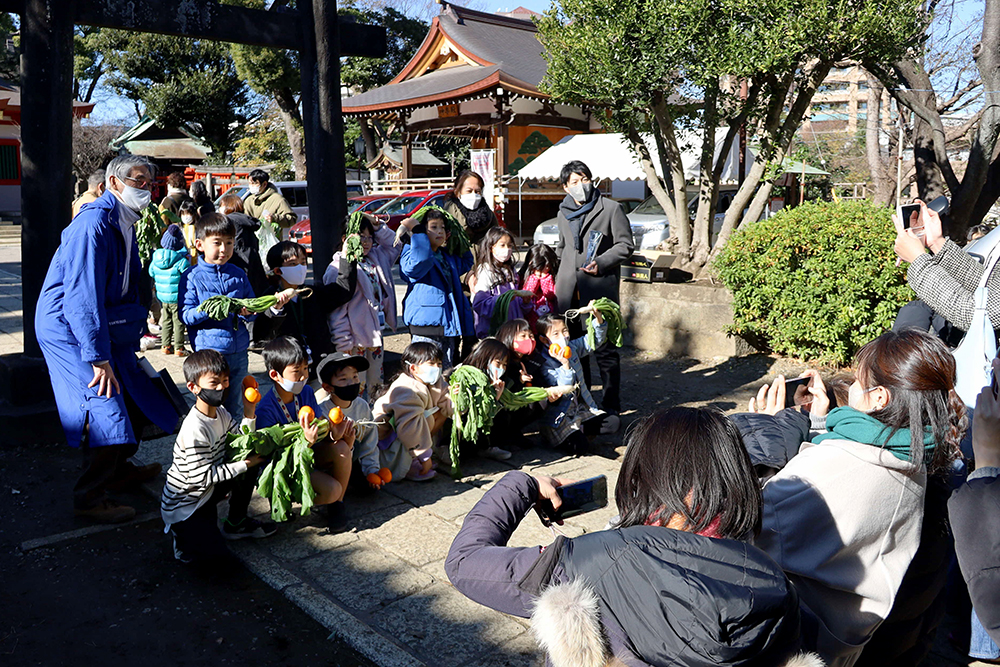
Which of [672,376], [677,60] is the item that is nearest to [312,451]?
[672,376]

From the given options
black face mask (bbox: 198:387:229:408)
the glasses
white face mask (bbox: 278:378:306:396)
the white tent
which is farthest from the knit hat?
the white tent

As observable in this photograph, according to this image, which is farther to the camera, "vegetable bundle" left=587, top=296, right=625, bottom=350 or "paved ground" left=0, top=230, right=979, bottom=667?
"vegetable bundle" left=587, top=296, right=625, bottom=350

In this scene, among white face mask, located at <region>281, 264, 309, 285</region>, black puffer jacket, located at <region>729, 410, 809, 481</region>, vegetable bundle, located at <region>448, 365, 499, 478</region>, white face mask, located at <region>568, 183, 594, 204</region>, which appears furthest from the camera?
white face mask, located at <region>568, 183, 594, 204</region>

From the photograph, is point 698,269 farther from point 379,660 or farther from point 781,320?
point 379,660

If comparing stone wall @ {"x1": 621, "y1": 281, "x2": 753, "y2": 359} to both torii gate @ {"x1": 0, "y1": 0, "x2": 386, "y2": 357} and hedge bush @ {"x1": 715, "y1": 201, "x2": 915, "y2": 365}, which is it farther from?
torii gate @ {"x1": 0, "y1": 0, "x2": 386, "y2": 357}

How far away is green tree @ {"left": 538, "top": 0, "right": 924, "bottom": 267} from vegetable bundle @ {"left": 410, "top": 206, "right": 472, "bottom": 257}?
3339mm

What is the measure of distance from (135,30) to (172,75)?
28.9 m

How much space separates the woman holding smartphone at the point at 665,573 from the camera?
1.54 metres

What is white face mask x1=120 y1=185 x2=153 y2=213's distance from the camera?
395 centimetres

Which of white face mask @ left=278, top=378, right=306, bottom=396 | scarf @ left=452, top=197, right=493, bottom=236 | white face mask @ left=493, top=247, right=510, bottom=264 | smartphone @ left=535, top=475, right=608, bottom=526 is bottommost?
white face mask @ left=278, top=378, right=306, bottom=396

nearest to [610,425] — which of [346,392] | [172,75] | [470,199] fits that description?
[470,199]

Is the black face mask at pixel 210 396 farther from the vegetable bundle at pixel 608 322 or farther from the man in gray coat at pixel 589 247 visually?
the man in gray coat at pixel 589 247

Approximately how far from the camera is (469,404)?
14.6ft

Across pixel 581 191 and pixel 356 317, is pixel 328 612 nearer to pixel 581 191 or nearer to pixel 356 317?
pixel 356 317
